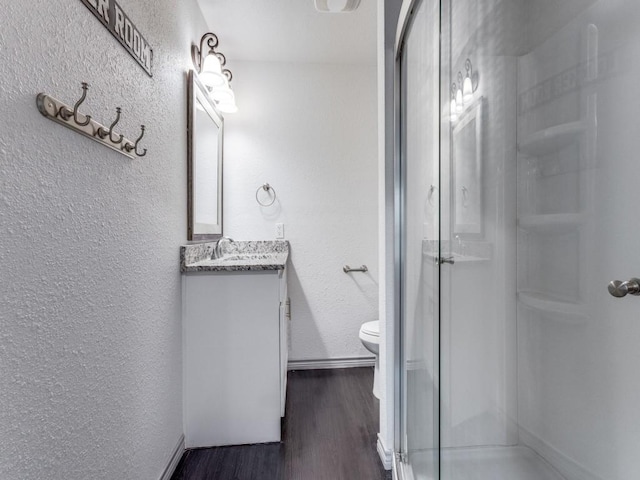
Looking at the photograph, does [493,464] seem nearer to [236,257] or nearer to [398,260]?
[398,260]

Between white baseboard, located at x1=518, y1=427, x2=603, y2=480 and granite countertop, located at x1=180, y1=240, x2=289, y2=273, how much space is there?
1.14 m

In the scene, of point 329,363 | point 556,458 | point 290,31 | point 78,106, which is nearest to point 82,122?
point 78,106

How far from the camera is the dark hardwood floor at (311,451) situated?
1366mm

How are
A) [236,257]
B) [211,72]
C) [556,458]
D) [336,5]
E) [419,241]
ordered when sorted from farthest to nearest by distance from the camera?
[236,257] < [211,72] < [336,5] < [419,241] < [556,458]

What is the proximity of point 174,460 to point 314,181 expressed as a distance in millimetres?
1901

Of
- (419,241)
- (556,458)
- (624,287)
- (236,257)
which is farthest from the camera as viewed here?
(236,257)

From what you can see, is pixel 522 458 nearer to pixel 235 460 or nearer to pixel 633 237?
pixel 633 237

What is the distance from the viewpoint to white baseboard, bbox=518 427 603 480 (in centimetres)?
82

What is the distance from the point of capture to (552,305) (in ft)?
2.82

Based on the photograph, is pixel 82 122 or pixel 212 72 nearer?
pixel 82 122

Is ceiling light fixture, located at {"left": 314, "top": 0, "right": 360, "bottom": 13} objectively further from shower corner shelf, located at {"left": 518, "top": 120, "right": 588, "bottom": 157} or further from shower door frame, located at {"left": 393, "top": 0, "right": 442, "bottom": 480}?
shower corner shelf, located at {"left": 518, "top": 120, "right": 588, "bottom": 157}

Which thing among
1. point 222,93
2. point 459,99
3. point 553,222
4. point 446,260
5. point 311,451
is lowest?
point 311,451

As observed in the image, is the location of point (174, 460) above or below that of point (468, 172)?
below

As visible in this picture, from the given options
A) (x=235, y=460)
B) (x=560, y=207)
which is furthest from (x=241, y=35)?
(x=235, y=460)
